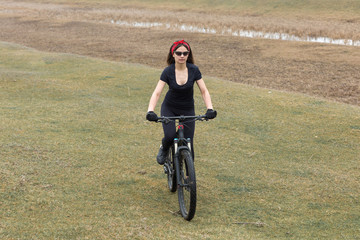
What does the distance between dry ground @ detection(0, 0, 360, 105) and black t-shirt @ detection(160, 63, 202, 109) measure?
1078 centimetres

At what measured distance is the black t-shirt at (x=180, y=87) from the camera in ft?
19.3

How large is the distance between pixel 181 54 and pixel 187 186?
1.74 meters

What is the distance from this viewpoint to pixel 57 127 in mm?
9789

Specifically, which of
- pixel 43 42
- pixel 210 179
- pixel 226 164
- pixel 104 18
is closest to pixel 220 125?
pixel 226 164

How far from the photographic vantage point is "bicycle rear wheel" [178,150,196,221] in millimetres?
5246

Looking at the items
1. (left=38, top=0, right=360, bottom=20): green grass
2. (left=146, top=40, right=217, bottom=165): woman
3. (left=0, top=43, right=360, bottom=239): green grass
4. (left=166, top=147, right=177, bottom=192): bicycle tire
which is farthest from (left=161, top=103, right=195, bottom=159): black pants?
(left=38, top=0, right=360, bottom=20): green grass

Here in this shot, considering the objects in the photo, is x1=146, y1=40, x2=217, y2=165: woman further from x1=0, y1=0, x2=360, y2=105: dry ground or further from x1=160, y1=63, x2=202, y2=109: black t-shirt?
x1=0, y1=0, x2=360, y2=105: dry ground

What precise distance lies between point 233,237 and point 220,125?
5.84 metres

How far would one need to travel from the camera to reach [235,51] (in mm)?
26688

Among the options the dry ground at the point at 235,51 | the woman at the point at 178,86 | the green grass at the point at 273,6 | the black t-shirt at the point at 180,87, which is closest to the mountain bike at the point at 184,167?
the woman at the point at 178,86

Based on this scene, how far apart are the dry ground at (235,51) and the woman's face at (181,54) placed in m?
11.0

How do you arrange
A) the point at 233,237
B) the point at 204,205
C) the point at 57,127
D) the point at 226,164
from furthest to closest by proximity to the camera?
1. the point at 57,127
2. the point at 226,164
3. the point at 204,205
4. the point at 233,237

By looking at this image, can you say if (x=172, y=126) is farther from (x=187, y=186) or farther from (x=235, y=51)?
(x=235, y=51)

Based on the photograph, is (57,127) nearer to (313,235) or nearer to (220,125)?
(220,125)
